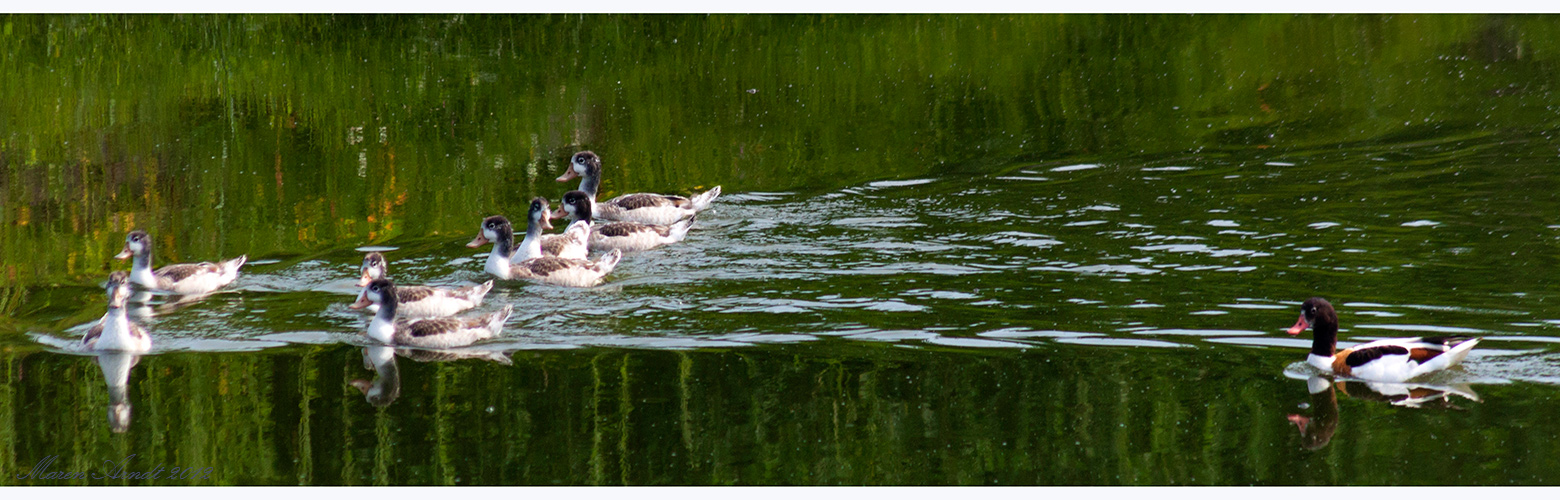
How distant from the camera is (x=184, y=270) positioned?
12898mm

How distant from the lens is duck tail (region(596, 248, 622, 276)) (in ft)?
43.7

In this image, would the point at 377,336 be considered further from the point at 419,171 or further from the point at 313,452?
the point at 419,171

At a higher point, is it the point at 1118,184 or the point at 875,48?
the point at 875,48

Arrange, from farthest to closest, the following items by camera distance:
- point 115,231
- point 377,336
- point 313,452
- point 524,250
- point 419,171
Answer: point 419,171
point 115,231
point 524,250
point 377,336
point 313,452

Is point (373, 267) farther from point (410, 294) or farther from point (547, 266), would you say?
point (547, 266)

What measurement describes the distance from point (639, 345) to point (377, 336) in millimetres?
1915

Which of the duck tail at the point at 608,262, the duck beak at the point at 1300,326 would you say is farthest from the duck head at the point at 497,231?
the duck beak at the point at 1300,326

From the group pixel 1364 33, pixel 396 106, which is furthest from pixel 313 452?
pixel 1364 33

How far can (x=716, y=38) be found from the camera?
26812 mm

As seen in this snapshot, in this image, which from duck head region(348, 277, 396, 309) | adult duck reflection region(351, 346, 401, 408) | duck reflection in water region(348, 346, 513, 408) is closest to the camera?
adult duck reflection region(351, 346, 401, 408)

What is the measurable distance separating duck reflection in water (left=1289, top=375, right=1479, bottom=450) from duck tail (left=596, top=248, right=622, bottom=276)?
585 cm

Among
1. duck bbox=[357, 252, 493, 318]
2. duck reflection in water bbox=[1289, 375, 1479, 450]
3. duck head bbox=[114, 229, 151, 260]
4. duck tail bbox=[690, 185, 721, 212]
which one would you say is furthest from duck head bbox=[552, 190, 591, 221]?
duck reflection in water bbox=[1289, 375, 1479, 450]

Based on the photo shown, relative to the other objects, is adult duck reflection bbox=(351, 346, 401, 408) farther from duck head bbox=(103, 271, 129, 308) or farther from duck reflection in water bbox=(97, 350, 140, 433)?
duck head bbox=(103, 271, 129, 308)

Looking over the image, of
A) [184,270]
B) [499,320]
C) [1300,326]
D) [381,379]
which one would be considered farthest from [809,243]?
[184,270]
